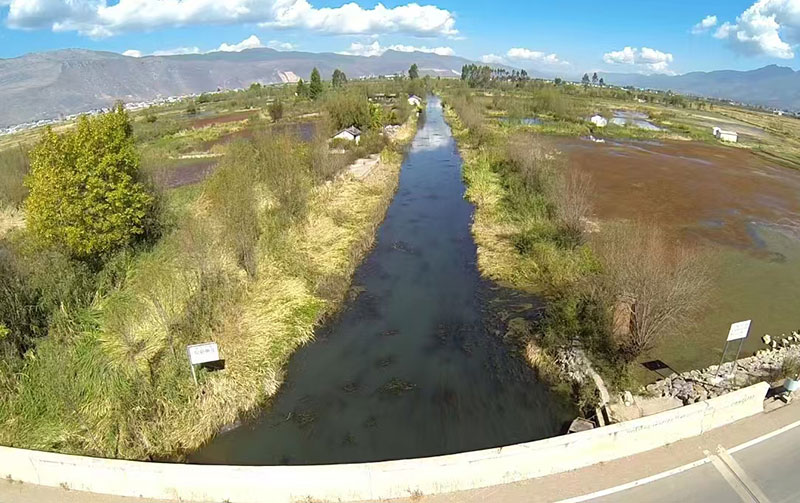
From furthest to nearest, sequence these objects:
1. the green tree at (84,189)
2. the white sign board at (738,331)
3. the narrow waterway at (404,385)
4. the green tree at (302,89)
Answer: the green tree at (302,89) → the green tree at (84,189) → the narrow waterway at (404,385) → the white sign board at (738,331)

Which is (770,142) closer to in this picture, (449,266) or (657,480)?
(449,266)

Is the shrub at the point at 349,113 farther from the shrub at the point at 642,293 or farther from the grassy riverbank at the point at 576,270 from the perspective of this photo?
the shrub at the point at 642,293

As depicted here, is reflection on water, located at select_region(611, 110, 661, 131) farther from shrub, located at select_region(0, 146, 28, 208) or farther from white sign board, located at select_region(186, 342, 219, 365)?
white sign board, located at select_region(186, 342, 219, 365)

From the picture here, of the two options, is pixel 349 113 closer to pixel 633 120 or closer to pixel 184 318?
pixel 184 318

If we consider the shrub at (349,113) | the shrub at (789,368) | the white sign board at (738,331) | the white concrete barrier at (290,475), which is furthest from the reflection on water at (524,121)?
the white concrete barrier at (290,475)

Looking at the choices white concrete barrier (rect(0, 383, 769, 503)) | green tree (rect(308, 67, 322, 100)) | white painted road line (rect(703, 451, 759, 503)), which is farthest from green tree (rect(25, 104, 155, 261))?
green tree (rect(308, 67, 322, 100))

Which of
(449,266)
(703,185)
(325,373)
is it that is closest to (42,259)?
(325,373)
